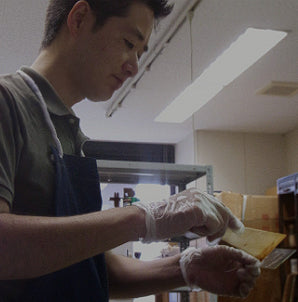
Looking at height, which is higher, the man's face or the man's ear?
the man's ear

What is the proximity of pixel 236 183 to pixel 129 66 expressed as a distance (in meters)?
4.56

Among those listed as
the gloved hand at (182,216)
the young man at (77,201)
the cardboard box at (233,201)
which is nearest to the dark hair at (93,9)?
the young man at (77,201)

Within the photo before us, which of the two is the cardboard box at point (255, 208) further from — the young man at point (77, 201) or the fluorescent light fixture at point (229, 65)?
the young man at point (77, 201)

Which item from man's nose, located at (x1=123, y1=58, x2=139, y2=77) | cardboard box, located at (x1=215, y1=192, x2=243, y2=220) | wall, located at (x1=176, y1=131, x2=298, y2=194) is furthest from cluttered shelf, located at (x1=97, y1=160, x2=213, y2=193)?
wall, located at (x1=176, y1=131, x2=298, y2=194)

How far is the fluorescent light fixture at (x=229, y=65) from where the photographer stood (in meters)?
3.22

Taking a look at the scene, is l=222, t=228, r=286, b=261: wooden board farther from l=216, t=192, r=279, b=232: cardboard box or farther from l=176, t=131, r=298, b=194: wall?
l=176, t=131, r=298, b=194: wall

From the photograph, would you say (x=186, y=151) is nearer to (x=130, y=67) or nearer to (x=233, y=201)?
(x=233, y=201)

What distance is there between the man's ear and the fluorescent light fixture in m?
2.31

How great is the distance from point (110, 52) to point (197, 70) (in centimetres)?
286

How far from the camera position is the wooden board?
114cm

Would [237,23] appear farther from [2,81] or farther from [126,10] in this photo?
[2,81]

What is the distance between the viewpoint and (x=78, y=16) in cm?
104

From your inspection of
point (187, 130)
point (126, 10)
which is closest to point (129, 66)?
point (126, 10)

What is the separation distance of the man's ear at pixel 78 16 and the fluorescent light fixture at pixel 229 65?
2.31m
